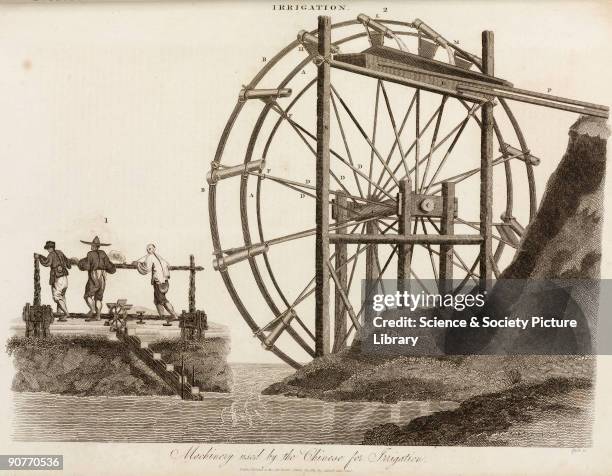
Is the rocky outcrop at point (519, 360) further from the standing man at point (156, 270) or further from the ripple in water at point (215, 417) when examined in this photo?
the standing man at point (156, 270)

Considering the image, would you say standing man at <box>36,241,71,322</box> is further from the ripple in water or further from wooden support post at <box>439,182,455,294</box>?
wooden support post at <box>439,182,455,294</box>

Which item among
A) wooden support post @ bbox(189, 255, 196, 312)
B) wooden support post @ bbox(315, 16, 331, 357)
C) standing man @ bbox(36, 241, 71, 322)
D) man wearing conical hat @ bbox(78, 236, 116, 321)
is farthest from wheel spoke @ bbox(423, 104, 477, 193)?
standing man @ bbox(36, 241, 71, 322)

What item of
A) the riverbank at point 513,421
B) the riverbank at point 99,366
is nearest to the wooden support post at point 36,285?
the riverbank at point 99,366

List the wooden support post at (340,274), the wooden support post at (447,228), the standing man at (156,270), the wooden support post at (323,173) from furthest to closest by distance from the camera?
the wooden support post at (340,274), the wooden support post at (447,228), the standing man at (156,270), the wooden support post at (323,173)

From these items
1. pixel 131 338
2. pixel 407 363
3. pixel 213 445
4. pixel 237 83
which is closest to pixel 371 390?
pixel 407 363

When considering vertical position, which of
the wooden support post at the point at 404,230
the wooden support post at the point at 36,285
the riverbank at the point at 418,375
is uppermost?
the wooden support post at the point at 404,230

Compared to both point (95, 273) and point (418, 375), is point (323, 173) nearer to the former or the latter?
point (418, 375)

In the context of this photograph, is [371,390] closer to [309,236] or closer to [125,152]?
[309,236]
